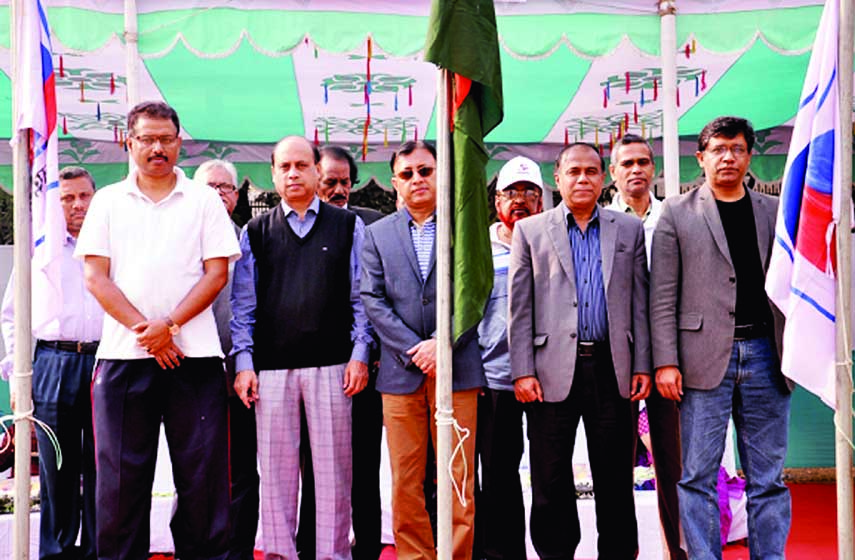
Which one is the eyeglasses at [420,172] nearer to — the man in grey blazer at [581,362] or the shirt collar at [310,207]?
the shirt collar at [310,207]

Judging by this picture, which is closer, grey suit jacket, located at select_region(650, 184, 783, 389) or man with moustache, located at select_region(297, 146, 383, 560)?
grey suit jacket, located at select_region(650, 184, 783, 389)

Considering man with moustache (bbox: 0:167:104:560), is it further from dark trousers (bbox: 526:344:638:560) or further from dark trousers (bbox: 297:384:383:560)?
dark trousers (bbox: 526:344:638:560)

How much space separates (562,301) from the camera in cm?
320

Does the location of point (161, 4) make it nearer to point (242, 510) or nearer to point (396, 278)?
point (396, 278)

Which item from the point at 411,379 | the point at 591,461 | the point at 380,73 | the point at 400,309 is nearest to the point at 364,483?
the point at 411,379

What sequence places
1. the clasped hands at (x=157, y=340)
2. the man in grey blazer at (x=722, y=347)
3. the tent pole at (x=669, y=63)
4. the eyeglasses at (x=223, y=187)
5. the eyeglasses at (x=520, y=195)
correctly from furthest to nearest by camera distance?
the tent pole at (x=669, y=63)
the eyeglasses at (x=223, y=187)
the eyeglasses at (x=520, y=195)
the man in grey blazer at (x=722, y=347)
the clasped hands at (x=157, y=340)

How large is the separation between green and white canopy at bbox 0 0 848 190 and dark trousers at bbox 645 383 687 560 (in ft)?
6.15

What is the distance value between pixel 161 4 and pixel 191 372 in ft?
7.04

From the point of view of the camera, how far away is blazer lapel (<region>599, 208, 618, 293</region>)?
3.20m

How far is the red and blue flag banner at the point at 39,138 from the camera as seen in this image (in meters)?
2.78

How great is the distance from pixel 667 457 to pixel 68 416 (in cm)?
240

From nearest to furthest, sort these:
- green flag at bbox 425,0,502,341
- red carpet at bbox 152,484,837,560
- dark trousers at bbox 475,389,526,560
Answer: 1. green flag at bbox 425,0,502,341
2. dark trousers at bbox 475,389,526,560
3. red carpet at bbox 152,484,837,560

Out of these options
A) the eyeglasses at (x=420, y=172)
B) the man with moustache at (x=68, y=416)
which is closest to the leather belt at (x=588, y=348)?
the eyeglasses at (x=420, y=172)

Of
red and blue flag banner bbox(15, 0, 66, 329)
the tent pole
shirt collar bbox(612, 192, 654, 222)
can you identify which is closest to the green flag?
red and blue flag banner bbox(15, 0, 66, 329)
